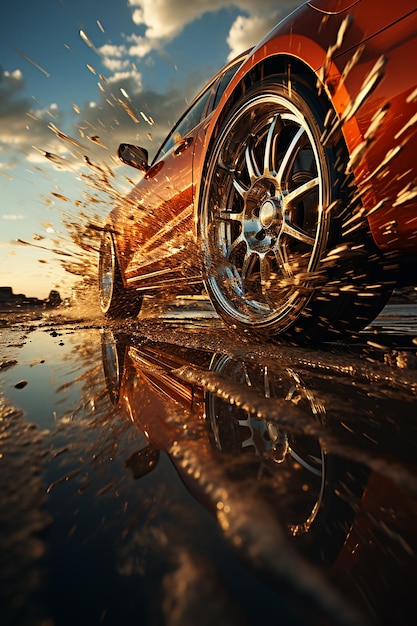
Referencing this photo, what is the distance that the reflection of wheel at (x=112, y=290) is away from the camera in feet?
15.4

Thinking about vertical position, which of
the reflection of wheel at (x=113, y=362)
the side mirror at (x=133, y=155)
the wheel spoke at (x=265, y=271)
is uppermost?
the side mirror at (x=133, y=155)

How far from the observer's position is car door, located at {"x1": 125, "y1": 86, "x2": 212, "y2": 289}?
2.89 m

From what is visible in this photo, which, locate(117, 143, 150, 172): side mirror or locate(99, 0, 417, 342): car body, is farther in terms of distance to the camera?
locate(117, 143, 150, 172): side mirror

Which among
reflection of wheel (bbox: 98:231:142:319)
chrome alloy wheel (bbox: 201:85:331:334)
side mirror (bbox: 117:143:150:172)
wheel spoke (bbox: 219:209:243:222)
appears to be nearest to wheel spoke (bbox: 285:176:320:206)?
chrome alloy wheel (bbox: 201:85:331:334)

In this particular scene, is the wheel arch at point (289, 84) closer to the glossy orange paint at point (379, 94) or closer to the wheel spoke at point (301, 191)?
the glossy orange paint at point (379, 94)

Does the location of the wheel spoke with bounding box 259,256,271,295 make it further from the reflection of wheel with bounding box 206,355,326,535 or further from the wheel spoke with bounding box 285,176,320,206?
the reflection of wheel with bounding box 206,355,326,535

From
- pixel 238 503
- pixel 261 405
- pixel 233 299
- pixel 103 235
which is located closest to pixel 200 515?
pixel 238 503

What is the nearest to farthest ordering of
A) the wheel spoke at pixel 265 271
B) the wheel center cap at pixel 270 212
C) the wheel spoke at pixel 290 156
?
the wheel spoke at pixel 290 156 < the wheel center cap at pixel 270 212 < the wheel spoke at pixel 265 271

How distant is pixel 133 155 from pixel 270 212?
2.30 m

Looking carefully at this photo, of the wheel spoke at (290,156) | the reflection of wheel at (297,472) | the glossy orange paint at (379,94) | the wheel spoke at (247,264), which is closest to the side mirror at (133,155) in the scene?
the wheel spoke at (247,264)

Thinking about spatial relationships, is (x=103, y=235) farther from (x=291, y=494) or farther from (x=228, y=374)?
(x=291, y=494)

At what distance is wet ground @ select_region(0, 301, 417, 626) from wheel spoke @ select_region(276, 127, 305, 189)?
115cm

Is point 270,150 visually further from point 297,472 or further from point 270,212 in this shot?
point 297,472

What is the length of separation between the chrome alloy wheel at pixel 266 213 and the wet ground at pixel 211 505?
76 cm
